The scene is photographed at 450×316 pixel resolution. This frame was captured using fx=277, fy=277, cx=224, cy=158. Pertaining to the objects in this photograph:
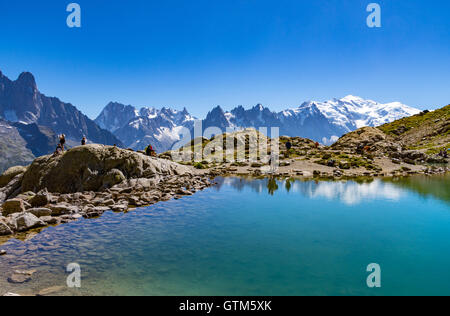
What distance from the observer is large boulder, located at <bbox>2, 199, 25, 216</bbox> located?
25875mm

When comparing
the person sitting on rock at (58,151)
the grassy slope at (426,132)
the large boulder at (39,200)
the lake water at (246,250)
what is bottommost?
the lake water at (246,250)

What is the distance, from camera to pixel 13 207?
2627 cm

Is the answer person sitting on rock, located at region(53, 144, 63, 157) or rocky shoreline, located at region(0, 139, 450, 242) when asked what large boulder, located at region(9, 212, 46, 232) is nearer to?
Result: rocky shoreline, located at region(0, 139, 450, 242)

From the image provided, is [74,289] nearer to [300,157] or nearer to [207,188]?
[207,188]

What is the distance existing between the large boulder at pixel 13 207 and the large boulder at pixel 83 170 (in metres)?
9.84

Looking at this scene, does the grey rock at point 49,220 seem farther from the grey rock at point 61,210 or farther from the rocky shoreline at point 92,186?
the grey rock at point 61,210

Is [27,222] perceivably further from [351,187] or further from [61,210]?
[351,187]

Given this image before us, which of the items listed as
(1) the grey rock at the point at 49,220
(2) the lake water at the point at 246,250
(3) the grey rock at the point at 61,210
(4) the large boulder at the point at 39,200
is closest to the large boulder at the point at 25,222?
(1) the grey rock at the point at 49,220

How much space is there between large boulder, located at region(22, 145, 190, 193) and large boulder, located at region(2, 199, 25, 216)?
9.84 meters

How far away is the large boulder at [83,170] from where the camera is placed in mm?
36969

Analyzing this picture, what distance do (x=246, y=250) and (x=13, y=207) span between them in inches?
901

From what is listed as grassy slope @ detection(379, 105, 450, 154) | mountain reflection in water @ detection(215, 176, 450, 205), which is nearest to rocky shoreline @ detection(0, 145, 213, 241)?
mountain reflection in water @ detection(215, 176, 450, 205)

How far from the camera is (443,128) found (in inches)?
4525
